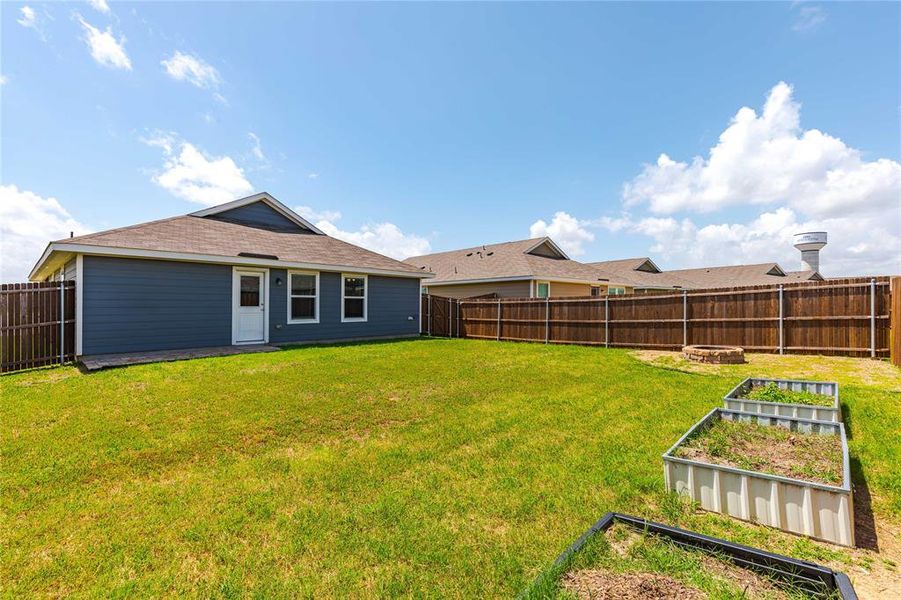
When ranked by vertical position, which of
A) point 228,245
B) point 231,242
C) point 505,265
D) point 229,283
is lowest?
point 229,283

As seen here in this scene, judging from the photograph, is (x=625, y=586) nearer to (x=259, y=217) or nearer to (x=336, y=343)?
(x=336, y=343)

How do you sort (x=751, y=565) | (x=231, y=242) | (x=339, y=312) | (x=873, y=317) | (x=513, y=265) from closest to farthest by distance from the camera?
(x=751, y=565), (x=873, y=317), (x=231, y=242), (x=339, y=312), (x=513, y=265)

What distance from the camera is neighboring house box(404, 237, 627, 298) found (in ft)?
62.4

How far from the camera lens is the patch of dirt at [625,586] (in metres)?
1.80

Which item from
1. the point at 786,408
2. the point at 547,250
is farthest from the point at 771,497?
the point at 547,250

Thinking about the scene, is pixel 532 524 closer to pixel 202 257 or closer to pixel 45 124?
pixel 202 257

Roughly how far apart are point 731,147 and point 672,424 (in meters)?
12.5

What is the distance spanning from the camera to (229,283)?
1116cm

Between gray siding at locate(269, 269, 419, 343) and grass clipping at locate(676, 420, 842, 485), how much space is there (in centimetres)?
1130

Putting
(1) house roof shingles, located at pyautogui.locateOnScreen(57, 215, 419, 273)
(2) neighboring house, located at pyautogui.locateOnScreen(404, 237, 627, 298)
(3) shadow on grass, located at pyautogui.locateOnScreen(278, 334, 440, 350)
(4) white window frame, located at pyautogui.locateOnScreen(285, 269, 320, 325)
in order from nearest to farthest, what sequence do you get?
(1) house roof shingles, located at pyautogui.locateOnScreen(57, 215, 419, 273), (3) shadow on grass, located at pyautogui.locateOnScreen(278, 334, 440, 350), (4) white window frame, located at pyautogui.locateOnScreen(285, 269, 320, 325), (2) neighboring house, located at pyautogui.locateOnScreen(404, 237, 627, 298)

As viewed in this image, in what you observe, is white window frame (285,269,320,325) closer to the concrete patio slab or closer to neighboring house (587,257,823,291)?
the concrete patio slab

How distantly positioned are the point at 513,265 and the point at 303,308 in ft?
35.9

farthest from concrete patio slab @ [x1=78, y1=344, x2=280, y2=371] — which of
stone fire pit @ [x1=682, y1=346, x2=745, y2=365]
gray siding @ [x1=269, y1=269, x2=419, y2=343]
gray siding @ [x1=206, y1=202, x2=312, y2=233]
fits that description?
stone fire pit @ [x1=682, y1=346, x2=745, y2=365]

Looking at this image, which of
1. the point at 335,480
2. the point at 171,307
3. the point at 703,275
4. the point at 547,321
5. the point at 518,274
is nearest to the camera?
the point at 335,480
